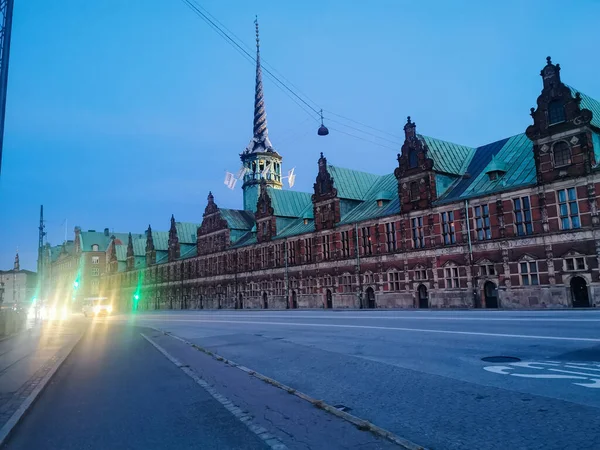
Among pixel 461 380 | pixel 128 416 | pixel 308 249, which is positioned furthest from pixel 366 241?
pixel 128 416

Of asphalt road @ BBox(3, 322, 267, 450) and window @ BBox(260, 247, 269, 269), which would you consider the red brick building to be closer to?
window @ BBox(260, 247, 269, 269)

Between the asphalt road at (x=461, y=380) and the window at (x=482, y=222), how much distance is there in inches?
841

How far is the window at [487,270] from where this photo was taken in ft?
124

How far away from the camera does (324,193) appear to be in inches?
2249

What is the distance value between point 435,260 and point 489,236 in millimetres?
5615

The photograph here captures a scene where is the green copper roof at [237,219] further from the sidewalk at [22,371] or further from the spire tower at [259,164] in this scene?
the sidewalk at [22,371]

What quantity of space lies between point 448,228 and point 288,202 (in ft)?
113

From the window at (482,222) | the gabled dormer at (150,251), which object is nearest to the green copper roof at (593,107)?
the window at (482,222)

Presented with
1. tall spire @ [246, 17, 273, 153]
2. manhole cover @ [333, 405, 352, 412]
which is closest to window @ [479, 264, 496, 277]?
manhole cover @ [333, 405, 352, 412]

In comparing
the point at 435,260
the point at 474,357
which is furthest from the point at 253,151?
the point at 474,357

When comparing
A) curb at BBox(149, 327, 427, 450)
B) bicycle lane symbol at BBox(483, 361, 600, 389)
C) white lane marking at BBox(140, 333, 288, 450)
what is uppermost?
bicycle lane symbol at BBox(483, 361, 600, 389)

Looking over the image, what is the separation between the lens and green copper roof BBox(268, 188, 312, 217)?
229ft

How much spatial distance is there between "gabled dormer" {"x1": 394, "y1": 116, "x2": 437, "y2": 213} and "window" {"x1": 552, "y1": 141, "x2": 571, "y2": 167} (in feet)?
36.4

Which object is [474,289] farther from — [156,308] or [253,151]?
[156,308]
